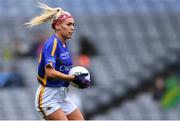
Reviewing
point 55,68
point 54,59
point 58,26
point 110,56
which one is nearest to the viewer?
point 54,59

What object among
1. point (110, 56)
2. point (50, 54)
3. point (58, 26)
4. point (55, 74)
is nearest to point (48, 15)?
point (58, 26)

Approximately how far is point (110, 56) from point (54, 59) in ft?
32.8

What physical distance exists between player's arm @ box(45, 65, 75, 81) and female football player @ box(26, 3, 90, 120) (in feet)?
0.08

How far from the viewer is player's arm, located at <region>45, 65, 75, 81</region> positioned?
7.71 m

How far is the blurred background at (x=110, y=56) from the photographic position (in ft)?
A: 52.5

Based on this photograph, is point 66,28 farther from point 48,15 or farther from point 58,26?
point 48,15

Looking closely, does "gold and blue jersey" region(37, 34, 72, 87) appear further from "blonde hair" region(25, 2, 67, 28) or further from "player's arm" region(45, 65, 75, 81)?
"blonde hair" region(25, 2, 67, 28)

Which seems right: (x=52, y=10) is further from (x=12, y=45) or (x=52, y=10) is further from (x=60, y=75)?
(x=12, y=45)

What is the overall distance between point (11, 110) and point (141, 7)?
17.4 feet

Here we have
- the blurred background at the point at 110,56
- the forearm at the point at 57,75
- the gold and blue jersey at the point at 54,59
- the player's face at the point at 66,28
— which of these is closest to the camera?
the forearm at the point at 57,75

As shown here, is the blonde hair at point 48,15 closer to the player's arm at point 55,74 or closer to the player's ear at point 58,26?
the player's ear at point 58,26

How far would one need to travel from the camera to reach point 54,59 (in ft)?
25.6

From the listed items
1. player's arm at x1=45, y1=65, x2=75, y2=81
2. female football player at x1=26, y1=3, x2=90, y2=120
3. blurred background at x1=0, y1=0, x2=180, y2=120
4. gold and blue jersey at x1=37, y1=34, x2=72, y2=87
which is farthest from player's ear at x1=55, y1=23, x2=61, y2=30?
blurred background at x1=0, y1=0, x2=180, y2=120

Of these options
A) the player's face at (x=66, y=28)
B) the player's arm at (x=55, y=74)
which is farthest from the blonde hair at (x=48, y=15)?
the player's arm at (x=55, y=74)
